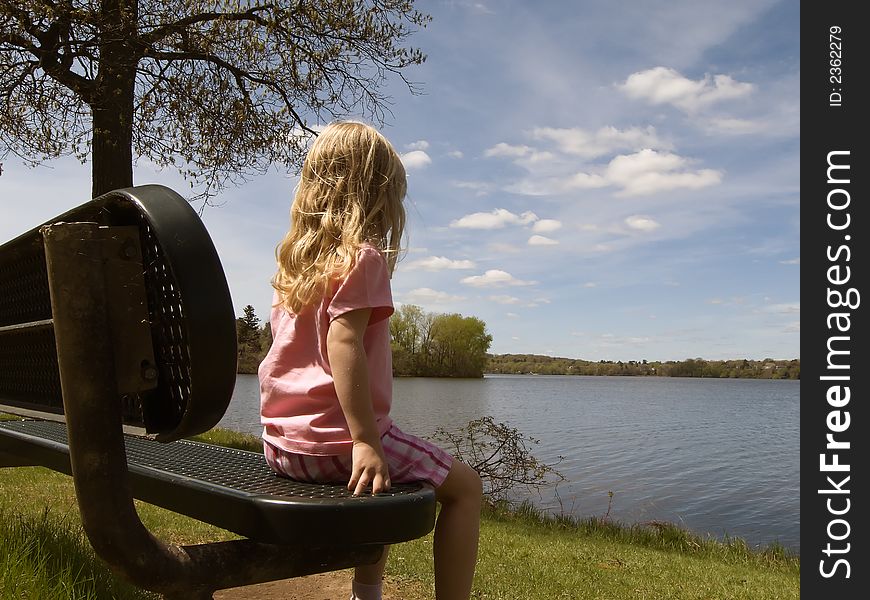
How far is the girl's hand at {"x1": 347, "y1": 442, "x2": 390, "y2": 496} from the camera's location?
1.85 m

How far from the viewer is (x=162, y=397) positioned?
162cm

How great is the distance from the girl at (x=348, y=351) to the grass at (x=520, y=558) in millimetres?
1022

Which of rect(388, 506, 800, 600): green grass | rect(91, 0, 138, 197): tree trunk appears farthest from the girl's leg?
rect(91, 0, 138, 197): tree trunk

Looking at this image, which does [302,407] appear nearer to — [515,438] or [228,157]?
[515,438]

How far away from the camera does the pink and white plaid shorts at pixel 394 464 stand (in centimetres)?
204

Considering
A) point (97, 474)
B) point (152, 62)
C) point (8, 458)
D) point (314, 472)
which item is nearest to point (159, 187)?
point (97, 474)

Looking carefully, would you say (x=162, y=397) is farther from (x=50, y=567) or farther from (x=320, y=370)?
(x=50, y=567)

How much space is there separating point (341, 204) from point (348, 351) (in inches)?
21.9

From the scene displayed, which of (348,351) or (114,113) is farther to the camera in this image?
(114,113)

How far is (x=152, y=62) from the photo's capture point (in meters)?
10.7

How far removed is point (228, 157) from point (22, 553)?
988 centimetres

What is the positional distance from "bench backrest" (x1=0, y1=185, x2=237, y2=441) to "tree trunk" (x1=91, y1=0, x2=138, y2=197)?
27.8 ft

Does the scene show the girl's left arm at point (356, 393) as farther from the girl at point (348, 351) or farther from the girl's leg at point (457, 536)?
the girl's leg at point (457, 536)

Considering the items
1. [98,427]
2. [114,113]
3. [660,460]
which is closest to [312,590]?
[98,427]
